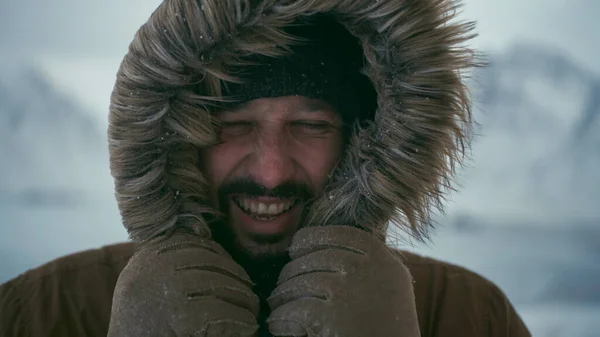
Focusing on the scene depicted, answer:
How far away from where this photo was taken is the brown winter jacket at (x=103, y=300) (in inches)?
45.8

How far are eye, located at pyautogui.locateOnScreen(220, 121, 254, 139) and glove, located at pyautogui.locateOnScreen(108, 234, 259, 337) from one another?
0.77 feet

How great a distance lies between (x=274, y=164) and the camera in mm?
1074

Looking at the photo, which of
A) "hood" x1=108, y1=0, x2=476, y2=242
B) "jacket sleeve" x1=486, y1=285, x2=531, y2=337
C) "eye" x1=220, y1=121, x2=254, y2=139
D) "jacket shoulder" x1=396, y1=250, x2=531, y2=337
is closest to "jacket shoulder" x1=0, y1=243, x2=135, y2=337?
"hood" x1=108, y1=0, x2=476, y2=242

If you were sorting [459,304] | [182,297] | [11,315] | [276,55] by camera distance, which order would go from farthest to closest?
[459,304] → [11,315] → [276,55] → [182,297]

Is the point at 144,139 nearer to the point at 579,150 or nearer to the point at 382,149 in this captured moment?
the point at 382,149

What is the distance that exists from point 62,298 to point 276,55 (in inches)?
24.1

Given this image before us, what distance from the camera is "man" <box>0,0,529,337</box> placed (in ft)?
2.90

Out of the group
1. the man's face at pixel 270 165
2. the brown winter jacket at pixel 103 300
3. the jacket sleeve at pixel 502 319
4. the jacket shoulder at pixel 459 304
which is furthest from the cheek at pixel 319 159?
the jacket sleeve at pixel 502 319

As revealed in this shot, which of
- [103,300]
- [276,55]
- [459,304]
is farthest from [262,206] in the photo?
Answer: [459,304]

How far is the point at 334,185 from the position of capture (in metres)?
1.10

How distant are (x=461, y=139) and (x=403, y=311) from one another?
1.01ft

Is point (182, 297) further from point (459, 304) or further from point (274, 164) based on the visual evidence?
point (459, 304)

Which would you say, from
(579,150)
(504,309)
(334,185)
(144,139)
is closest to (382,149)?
(334,185)

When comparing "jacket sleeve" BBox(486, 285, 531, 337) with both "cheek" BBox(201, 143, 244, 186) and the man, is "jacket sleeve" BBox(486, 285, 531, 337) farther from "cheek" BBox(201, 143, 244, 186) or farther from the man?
"cheek" BBox(201, 143, 244, 186)
